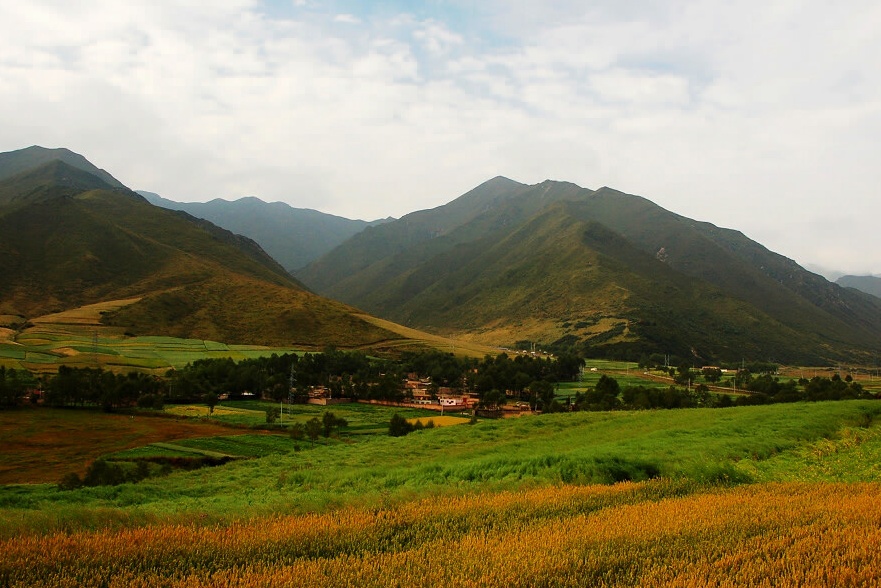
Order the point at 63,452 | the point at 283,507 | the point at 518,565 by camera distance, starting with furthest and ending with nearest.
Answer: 1. the point at 63,452
2. the point at 283,507
3. the point at 518,565

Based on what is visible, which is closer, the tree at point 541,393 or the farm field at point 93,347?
the tree at point 541,393

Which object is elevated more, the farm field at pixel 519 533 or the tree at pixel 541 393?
the farm field at pixel 519 533

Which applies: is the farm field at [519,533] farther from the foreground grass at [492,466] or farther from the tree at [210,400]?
the tree at [210,400]

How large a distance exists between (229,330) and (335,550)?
159m

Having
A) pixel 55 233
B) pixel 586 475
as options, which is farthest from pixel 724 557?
pixel 55 233

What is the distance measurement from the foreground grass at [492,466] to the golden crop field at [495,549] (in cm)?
181

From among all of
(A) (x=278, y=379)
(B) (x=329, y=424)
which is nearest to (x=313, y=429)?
(B) (x=329, y=424)

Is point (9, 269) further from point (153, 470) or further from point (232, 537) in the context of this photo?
point (232, 537)

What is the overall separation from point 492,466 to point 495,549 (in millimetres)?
10501

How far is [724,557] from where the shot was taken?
830cm

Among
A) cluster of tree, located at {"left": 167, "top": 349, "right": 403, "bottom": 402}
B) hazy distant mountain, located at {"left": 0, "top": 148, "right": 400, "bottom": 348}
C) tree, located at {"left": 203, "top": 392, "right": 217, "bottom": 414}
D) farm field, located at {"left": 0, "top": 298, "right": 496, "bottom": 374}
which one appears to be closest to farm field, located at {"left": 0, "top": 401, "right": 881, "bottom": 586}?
tree, located at {"left": 203, "top": 392, "right": 217, "bottom": 414}

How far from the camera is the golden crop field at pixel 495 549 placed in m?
7.62

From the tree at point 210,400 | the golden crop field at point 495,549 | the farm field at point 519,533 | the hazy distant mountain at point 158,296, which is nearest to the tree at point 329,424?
the tree at point 210,400

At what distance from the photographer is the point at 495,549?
867 cm
